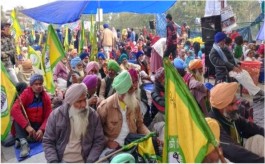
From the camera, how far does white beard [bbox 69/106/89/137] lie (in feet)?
12.3

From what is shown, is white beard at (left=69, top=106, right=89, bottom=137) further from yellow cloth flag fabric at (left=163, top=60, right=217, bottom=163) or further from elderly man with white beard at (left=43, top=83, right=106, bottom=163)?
yellow cloth flag fabric at (left=163, top=60, right=217, bottom=163)

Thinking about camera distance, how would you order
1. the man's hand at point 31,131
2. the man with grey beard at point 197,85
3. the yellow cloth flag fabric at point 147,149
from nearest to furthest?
the yellow cloth flag fabric at point 147,149, the man's hand at point 31,131, the man with grey beard at point 197,85

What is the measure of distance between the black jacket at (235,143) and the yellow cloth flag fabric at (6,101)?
2378 mm

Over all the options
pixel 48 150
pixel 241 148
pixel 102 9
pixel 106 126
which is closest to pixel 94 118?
pixel 106 126

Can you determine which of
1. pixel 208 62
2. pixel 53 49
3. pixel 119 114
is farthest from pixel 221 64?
pixel 119 114

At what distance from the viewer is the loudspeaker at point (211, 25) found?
6.70 m

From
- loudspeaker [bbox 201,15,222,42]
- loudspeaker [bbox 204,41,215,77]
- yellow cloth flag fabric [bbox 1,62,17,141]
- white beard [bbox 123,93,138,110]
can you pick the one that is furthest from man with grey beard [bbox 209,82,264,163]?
loudspeaker [bbox 204,41,215,77]

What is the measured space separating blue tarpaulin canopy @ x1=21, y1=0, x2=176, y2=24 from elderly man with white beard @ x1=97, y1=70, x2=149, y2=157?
4.21 meters

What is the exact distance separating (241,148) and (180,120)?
608mm

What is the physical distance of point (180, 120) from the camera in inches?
115

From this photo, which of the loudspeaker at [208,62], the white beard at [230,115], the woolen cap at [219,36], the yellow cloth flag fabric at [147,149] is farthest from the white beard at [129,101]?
the loudspeaker at [208,62]

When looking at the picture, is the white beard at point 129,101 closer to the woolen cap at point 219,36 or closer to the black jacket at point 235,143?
the black jacket at point 235,143

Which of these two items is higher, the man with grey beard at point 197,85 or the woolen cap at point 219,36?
the woolen cap at point 219,36

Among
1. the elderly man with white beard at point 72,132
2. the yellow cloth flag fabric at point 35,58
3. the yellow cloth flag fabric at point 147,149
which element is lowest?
the yellow cloth flag fabric at point 147,149
